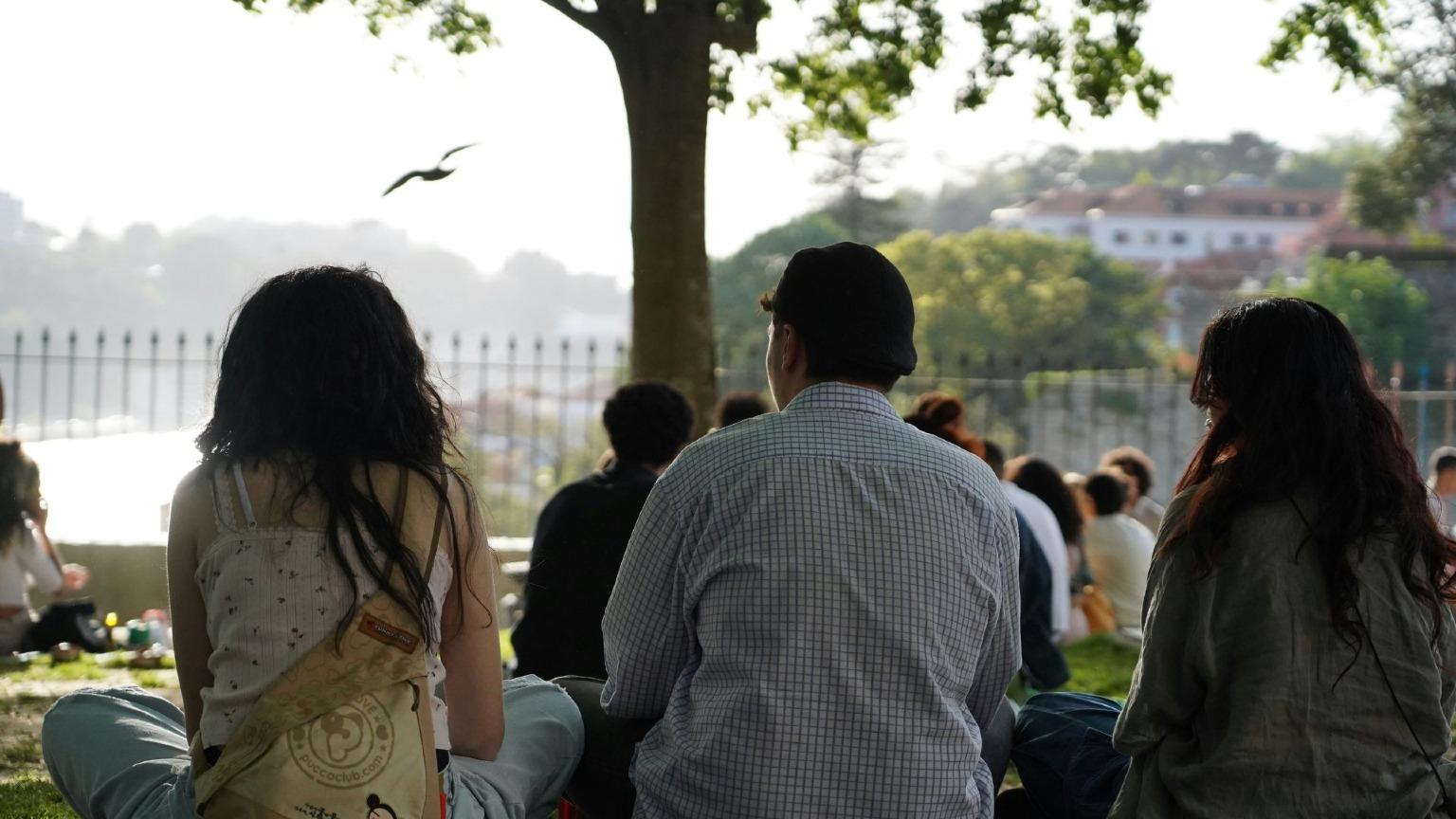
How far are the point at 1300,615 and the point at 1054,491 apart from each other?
14.5 ft

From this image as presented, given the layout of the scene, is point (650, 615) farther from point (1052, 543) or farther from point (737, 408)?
point (1052, 543)

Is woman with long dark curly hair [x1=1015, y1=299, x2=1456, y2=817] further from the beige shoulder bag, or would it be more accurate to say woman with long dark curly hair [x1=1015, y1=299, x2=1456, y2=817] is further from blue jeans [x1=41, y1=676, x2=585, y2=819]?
the beige shoulder bag

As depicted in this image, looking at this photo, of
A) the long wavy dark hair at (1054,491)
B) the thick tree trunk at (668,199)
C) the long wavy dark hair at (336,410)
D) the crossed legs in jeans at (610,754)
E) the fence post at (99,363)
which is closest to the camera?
the long wavy dark hair at (336,410)

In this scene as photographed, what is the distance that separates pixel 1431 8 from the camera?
26828 millimetres

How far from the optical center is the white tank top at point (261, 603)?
2.62 meters

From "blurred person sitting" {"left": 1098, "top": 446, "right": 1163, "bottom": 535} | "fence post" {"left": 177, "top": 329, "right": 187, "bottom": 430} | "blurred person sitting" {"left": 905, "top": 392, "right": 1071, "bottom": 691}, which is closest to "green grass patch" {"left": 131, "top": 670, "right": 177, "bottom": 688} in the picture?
"fence post" {"left": 177, "top": 329, "right": 187, "bottom": 430}

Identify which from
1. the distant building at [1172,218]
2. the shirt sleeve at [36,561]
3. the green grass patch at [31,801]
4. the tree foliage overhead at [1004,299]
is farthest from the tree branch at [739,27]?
the distant building at [1172,218]

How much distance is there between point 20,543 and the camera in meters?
7.42

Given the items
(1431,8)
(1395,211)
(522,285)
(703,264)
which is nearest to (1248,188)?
(522,285)

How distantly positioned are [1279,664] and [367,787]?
1.59 meters

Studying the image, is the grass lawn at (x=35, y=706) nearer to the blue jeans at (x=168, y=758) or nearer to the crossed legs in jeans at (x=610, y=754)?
the blue jeans at (x=168, y=758)

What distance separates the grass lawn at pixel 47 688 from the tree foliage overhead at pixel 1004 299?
172 feet

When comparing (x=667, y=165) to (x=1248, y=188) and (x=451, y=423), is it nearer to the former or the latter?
(x=451, y=423)

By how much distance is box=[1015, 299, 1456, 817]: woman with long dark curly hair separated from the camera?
9.18ft
